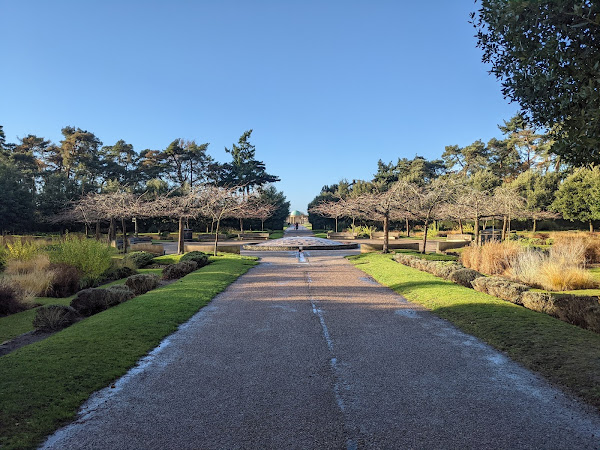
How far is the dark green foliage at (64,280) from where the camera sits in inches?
493

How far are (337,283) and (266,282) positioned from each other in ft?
8.10

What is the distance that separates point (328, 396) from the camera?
4.39 metres

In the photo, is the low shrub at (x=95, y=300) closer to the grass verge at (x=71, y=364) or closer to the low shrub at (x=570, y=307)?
the grass verge at (x=71, y=364)

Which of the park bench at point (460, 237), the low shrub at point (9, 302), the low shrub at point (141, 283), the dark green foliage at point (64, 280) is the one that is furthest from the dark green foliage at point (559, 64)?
the park bench at point (460, 237)

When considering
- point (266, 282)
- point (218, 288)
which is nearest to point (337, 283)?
point (266, 282)

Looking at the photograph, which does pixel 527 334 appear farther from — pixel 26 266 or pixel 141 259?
pixel 141 259

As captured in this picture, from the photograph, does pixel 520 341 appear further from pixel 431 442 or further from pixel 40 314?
pixel 40 314

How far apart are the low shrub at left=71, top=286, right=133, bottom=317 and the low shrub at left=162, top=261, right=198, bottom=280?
15.3ft

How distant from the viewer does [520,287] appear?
1006 centimetres

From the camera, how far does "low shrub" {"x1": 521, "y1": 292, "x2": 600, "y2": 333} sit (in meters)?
7.23

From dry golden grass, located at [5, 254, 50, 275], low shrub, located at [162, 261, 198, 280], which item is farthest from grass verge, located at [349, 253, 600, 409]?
dry golden grass, located at [5, 254, 50, 275]

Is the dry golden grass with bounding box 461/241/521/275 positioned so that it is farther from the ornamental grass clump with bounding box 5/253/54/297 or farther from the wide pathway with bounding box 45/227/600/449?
the ornamental grass clump with bounding box 5/253/54/297

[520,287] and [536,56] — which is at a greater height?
[536,56]

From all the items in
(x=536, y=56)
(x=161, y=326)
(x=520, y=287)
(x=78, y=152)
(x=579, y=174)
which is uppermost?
(x=78, y=152)
